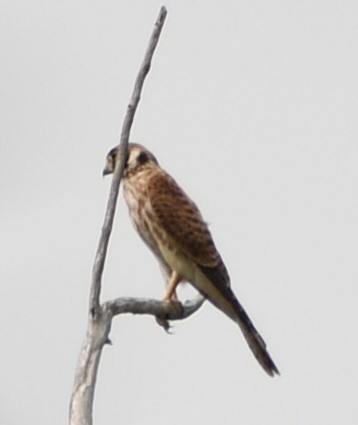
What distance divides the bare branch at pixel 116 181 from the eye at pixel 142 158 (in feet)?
9.33

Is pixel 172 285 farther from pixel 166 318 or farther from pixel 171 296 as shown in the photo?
pixel 166 318

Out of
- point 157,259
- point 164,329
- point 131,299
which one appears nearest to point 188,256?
point 157,259

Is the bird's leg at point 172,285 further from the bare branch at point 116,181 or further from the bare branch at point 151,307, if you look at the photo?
the bare branch at point 116,181

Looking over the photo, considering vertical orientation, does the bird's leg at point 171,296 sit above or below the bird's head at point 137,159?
below

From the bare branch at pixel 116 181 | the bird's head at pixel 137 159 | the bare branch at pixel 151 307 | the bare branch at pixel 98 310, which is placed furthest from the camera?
the bird's head at pixel 137 159

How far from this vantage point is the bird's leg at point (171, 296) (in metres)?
8.35

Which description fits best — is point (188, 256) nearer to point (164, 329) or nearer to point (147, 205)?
point (147, 205)

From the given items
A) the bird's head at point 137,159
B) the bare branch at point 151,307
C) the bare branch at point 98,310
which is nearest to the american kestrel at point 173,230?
the bird's head at point 137,159

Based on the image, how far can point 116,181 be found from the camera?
6.98 m

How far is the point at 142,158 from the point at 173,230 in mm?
506

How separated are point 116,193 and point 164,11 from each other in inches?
33.7

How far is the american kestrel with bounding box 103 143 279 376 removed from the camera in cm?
938

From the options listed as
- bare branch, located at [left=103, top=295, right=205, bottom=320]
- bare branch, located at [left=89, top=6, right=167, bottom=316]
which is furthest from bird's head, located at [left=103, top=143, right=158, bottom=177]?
bare branch, located at [left=89, top=6, right=167, bottom=316]

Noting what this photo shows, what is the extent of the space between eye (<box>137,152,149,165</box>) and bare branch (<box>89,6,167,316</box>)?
112 inches
